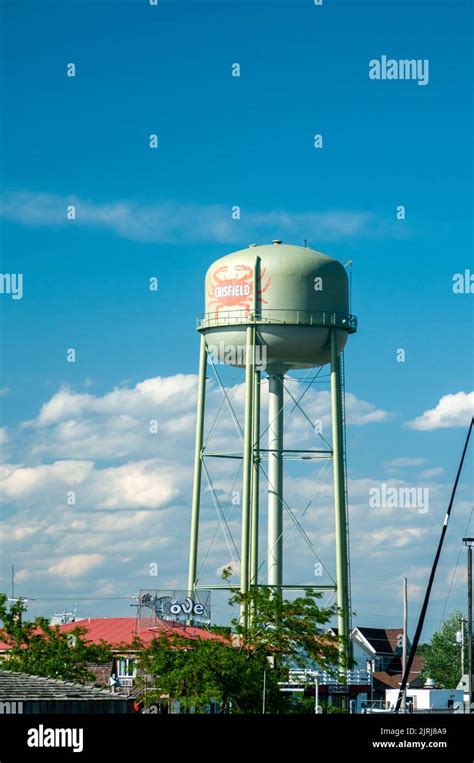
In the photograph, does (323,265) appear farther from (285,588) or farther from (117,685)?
(117,685)

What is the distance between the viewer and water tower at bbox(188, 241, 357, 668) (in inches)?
2992

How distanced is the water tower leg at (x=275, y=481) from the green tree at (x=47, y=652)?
910cm

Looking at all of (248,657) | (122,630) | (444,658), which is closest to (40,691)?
(248,657)

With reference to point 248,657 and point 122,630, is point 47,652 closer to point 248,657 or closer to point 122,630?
point 248,657

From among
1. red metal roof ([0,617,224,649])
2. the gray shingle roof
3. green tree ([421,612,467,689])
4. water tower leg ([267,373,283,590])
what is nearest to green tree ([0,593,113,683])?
red metal roof ([0,617,224,649])

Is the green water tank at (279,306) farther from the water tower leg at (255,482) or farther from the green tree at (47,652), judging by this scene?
the green tree at (47,652)

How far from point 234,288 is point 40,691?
37.5 m

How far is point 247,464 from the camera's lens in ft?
247

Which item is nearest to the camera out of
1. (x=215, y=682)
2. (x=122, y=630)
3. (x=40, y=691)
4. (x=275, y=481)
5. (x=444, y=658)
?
(x=40, y=691)

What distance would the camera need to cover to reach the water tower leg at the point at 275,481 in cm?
7850

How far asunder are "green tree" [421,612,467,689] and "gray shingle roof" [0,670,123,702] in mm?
85577

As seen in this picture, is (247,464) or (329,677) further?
(329,677)

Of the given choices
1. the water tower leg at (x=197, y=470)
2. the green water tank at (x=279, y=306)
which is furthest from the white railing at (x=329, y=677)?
the green water tank at (x=279, y=306)

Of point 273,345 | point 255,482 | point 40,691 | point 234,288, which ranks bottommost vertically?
point 40,691
